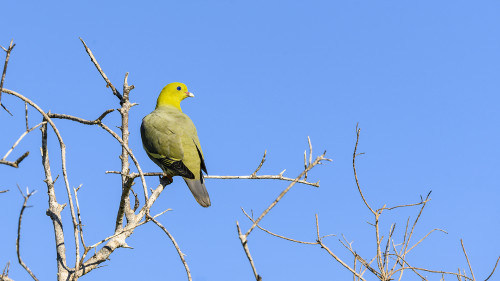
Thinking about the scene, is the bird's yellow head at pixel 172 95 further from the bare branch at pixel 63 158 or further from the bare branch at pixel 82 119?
the bare branch at pixel 63 158

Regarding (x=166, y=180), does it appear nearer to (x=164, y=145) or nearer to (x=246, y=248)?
(x=164, y=145)

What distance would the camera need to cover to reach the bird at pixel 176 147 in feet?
18.0

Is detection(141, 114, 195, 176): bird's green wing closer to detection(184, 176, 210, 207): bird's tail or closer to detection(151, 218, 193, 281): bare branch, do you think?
detection(184, 176, 210, 207): bird's tail

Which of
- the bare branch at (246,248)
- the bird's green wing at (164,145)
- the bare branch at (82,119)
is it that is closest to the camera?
the bare branch at (246,248)

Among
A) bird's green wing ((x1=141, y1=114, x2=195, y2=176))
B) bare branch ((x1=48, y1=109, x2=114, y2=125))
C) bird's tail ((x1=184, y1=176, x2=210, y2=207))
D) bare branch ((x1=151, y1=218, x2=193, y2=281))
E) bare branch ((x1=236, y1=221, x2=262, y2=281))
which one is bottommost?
bare branch ((x1=236, y1=221, x2=262, y2=281))

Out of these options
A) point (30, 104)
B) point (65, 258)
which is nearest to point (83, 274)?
point (65, 258)

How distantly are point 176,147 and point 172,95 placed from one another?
1.47 metres

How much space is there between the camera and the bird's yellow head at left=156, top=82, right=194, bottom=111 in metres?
7.09

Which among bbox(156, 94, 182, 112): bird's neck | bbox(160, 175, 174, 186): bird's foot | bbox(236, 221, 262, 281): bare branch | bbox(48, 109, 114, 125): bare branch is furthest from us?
bbox(156, 94, 182, 112): bird's neck

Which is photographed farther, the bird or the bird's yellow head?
the bird's yellow head

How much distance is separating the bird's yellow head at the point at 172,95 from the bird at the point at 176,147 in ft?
1.46

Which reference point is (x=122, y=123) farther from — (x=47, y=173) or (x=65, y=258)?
(x=65, y=258)

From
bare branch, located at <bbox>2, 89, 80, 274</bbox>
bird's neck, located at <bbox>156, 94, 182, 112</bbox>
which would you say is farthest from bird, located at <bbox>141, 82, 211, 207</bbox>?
bare branch, located at <bbox>2, 89, 80, 274</bbox>

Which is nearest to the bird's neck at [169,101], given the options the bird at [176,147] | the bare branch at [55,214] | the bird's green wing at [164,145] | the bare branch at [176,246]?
the bird at [176,147]
